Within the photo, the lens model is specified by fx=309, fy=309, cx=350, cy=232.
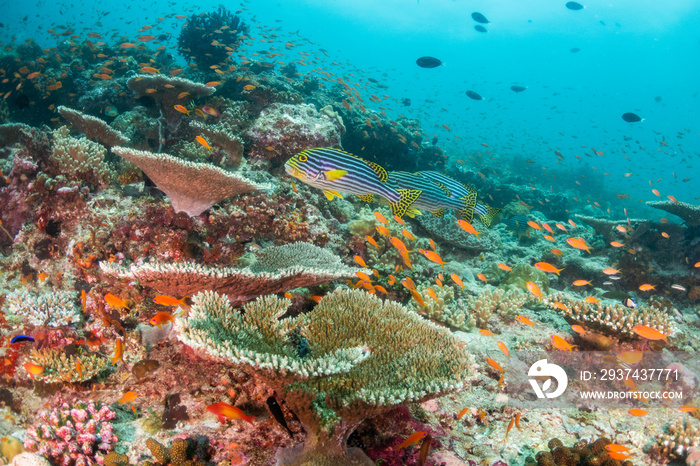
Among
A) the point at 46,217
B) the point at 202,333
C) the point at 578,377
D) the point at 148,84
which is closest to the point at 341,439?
the point at 202,333

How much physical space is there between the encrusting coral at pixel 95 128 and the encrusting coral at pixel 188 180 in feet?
8.33

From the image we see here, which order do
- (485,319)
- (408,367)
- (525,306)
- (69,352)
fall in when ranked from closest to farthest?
1. (408,367)
2. (69,352)
3. (485,319)
4. (525,306)

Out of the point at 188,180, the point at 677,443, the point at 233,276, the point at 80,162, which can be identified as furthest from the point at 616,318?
the point at 80,162

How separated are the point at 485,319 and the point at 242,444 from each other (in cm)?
441

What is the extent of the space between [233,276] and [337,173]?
1525 mm

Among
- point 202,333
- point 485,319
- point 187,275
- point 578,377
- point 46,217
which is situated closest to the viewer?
point 202,333

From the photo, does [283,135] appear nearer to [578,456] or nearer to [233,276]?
[233,276]

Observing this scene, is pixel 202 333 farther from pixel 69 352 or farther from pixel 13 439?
pixel 69 352

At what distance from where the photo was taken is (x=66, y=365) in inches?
124

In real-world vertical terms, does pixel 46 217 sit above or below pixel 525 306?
above

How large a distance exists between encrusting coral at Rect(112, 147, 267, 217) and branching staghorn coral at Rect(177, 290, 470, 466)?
1.77 metres

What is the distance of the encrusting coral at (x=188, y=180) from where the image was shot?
12.4ft

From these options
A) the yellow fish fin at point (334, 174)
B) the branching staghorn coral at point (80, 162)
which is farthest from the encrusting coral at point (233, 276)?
the branching staghorn coral at point (80, 162)

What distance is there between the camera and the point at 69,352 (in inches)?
134
